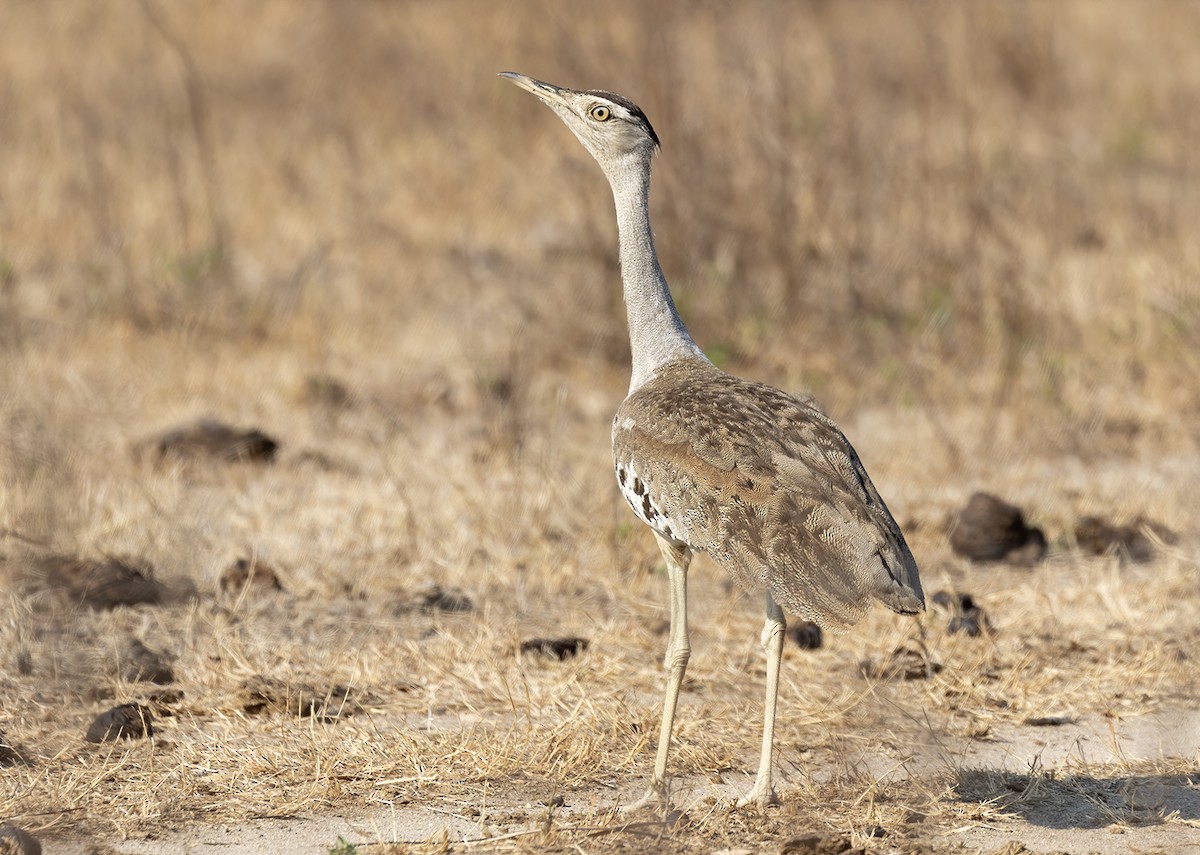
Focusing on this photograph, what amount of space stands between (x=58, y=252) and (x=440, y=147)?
2412 mm

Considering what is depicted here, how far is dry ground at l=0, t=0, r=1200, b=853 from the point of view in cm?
363

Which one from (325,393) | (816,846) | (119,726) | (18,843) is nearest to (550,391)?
(325,393)

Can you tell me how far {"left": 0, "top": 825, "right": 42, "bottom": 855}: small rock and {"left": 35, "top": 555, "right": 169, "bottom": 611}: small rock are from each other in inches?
57.5

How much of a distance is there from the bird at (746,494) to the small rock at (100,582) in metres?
1.77

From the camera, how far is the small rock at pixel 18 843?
3.10 metres

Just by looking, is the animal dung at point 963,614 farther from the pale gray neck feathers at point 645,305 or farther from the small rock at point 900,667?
the pale gray neck feathers at point 645,305

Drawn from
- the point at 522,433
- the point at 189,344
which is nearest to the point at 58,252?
the point at 189,344

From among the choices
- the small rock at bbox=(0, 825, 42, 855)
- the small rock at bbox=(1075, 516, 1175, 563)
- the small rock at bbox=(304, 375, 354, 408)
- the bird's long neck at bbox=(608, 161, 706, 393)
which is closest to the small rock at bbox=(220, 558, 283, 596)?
the bird's long neck at bbox=(608, 161, 706, 393)

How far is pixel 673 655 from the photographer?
362cm

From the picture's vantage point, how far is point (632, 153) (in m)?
4.00

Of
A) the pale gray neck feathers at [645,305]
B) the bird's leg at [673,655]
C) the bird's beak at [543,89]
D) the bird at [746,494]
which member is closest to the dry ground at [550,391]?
the bird's leg at [673,655]

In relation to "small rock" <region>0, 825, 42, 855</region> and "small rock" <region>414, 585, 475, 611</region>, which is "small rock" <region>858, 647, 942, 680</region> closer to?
"small rock" <region>414, 585, 475, 611</region>

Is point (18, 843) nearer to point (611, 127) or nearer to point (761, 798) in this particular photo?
point (761, 798)

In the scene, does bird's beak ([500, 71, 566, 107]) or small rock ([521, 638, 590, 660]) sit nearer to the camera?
bird's beak ([500, 71, 566, 107])
